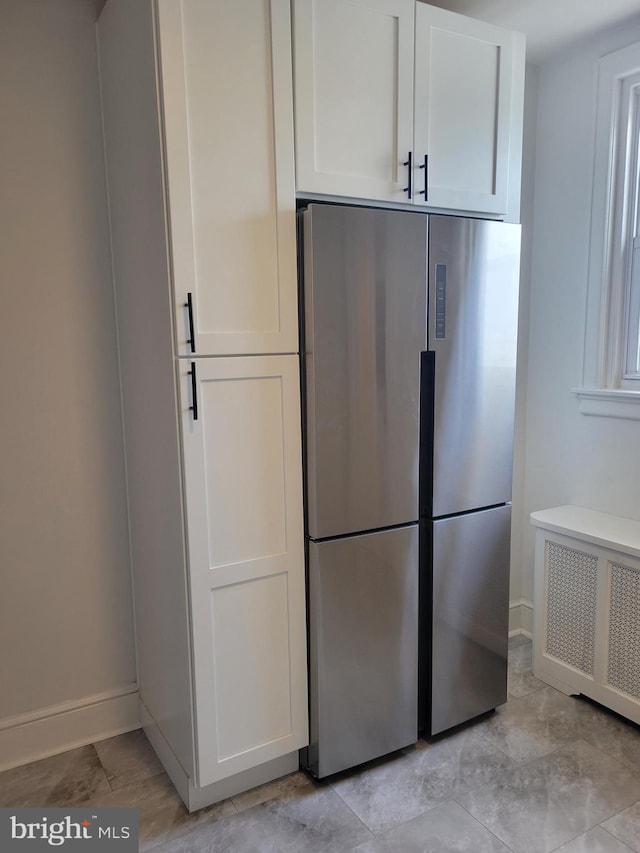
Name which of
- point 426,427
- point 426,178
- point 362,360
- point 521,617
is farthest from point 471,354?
point 521,617

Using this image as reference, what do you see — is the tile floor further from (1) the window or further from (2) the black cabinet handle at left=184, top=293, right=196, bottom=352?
(2) the black cabinet handle at left=184, top=293, right=196, bottom=352

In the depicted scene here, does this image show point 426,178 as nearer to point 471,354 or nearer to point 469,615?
point 471,354

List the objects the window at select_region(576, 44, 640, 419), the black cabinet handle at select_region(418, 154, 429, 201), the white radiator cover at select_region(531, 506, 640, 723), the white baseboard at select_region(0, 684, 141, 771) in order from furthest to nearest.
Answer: the window at select_region(576, 44, 640, 419), the white radiator cover at select_region(531, 506, 640, 723), the white baseboard at select_region(0, 684, 141, 771), the black cabinet handle at select_region(418, 154, 429, 201)

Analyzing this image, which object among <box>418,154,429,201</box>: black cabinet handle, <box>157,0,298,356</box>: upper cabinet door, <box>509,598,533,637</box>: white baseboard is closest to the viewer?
<box>157,0,298,356</box>: upper cabinet door

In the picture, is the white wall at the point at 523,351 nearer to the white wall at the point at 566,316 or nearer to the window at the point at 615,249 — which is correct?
the white wall at the point at 566,316

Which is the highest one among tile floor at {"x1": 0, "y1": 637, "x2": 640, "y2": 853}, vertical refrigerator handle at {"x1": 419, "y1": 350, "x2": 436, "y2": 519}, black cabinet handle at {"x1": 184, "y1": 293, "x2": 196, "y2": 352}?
black cabinet handle at {"x1": 184, "y1": 293, "x2": 196, "y2": 352}

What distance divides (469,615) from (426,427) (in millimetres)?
709

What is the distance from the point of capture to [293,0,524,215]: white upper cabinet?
68.8 inches

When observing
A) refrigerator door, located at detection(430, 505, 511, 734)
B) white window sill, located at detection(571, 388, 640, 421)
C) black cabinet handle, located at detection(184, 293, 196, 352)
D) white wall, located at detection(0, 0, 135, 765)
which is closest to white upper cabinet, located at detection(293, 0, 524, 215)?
black cabinet handle, located at detection(184, 293, 196, 352)

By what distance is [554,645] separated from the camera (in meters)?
2.51

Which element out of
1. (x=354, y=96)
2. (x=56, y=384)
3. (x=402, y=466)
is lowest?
(x=402, y=466)

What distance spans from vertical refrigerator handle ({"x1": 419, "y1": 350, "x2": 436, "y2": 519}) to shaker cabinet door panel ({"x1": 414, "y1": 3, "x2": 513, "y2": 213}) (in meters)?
0.52

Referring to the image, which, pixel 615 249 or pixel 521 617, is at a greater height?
pixel 615 249

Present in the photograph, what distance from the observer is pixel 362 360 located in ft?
6.10
